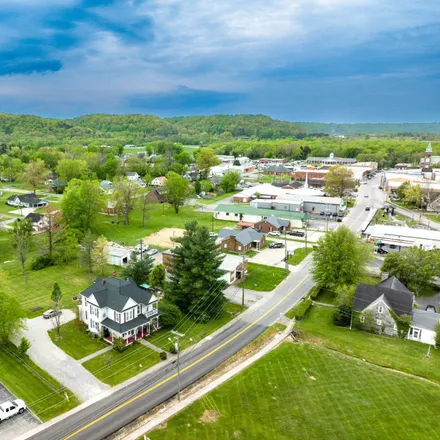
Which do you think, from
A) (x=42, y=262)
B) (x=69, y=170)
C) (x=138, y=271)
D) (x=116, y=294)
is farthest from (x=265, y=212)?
A: (x=69, y=170)

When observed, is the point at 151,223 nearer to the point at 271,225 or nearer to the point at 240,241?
the point at 271,225

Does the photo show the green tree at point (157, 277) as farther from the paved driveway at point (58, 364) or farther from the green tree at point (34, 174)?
the green tree at point (34, 174)

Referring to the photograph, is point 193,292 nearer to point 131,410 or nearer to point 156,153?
point 131,410

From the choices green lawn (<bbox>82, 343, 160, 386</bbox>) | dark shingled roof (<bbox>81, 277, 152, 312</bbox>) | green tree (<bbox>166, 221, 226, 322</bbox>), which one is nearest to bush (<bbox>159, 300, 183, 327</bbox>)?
green tree (<bbox>166, 221, 226, 322</bbox>)

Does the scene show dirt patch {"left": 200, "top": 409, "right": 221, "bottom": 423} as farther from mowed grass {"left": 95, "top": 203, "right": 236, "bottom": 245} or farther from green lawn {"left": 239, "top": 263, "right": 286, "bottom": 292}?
mowed grass {"left": 95, "top": 203, "right": 236, "bottom": 245}

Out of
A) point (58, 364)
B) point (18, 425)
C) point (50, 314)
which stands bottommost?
point (18, 425)
